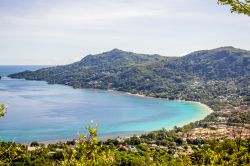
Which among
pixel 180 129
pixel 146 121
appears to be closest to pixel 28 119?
pixel 146 121

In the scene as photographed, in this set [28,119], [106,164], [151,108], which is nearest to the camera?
[106,164]

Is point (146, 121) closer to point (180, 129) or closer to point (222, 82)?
point (180, 129)

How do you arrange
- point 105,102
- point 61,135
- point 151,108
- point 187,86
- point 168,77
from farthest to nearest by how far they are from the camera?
1. point 168,77
2. point 187,86
3. point 105,102
4. point 151,108
5. point 61,135

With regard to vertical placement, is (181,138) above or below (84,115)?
above

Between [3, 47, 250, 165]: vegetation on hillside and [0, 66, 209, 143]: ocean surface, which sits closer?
[3, 47, 250, 165]: vegetation on hillside

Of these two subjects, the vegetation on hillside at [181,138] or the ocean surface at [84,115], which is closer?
→ the vegetation on hillside at [181,138]

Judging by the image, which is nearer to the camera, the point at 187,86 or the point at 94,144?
the point at 94,144

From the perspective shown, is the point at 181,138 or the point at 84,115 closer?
the point at 181,138

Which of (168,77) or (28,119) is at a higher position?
(168,77)
